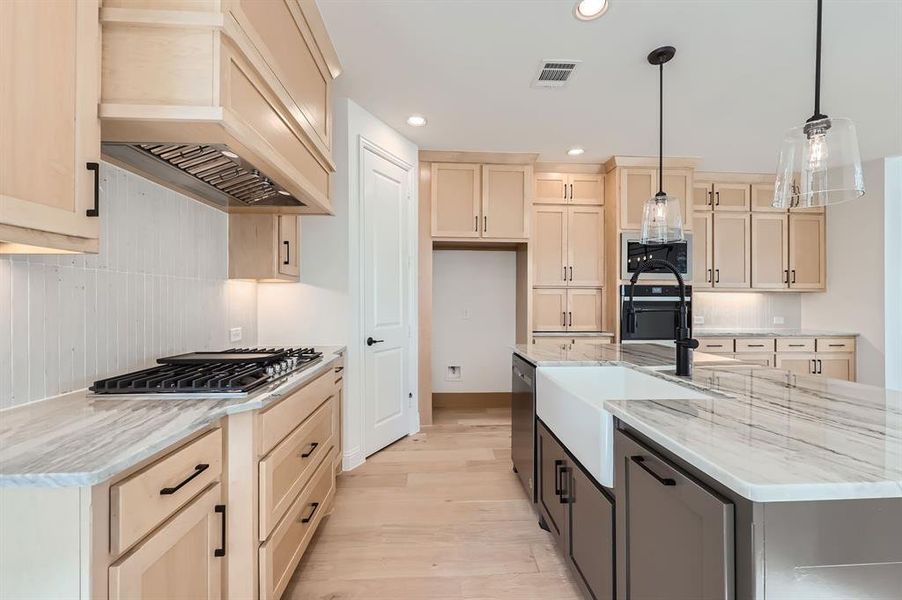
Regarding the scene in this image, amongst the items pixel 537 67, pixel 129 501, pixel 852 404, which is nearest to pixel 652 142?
pixel 537 67

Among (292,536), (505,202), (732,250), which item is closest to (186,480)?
(292,536)

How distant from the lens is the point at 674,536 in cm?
94

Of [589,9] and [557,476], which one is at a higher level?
[589,9]

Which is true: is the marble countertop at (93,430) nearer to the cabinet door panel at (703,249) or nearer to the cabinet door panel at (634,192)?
the cabinet door panel at (634,192)

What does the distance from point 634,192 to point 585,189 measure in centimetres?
49

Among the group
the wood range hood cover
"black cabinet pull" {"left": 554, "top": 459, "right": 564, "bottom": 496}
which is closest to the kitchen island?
"black cabinet pull" {"left": 554, "top": 459, "right": 564, "bottom": 496}

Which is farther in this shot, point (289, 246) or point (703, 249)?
point (703, 249)

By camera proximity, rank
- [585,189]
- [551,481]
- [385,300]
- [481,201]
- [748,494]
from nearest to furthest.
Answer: [748,494]
[551,481]
[385,300]
[481,201]
[585,189]

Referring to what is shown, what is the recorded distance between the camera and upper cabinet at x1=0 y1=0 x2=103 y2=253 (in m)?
0.86

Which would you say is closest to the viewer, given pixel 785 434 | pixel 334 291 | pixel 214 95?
pixel 785 434

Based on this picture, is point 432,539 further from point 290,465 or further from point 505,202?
point 505,202

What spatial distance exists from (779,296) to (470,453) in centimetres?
424

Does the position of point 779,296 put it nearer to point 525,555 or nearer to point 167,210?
point 525,555

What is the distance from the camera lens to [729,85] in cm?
272
